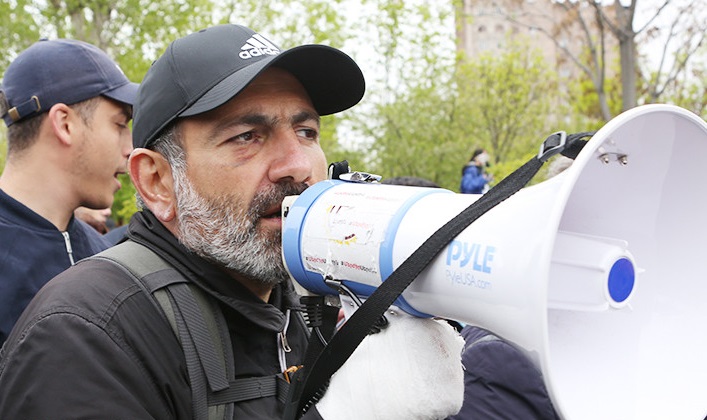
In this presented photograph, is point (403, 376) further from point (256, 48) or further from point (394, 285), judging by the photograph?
point (256, 48)

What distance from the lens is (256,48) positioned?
2.07 meters

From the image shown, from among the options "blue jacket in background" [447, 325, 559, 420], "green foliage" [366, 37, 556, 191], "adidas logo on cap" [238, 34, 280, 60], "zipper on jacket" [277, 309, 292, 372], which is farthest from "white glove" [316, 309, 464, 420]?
"green foliage" [366, 37, 556, 191]

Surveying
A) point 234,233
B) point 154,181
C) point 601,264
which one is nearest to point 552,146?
point 601,264

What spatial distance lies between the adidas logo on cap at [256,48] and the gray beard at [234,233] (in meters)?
0.38

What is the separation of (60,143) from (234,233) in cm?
147

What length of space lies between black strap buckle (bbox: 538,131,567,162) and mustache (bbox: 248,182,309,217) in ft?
2.53

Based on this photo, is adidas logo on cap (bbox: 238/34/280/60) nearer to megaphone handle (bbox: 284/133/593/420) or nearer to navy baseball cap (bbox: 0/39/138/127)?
megaphone handle (bbox: 284/133/593/420)

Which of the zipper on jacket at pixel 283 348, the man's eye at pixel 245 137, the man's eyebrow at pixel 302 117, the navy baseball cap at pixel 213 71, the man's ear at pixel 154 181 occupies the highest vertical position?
the navy baseball cap at pixel 213 71

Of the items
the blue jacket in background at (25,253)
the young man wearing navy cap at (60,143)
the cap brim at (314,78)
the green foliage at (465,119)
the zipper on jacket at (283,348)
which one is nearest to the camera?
the cap brim at (314,78)

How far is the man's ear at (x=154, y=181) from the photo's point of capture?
206 cm

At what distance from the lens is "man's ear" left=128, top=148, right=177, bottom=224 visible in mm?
2059

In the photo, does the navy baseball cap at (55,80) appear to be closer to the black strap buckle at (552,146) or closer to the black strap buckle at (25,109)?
the black strap buckle at (25,109)

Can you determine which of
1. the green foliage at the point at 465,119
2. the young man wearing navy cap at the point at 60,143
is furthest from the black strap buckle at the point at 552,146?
the green foliage at the point at 465,119

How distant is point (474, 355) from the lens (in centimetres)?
231
